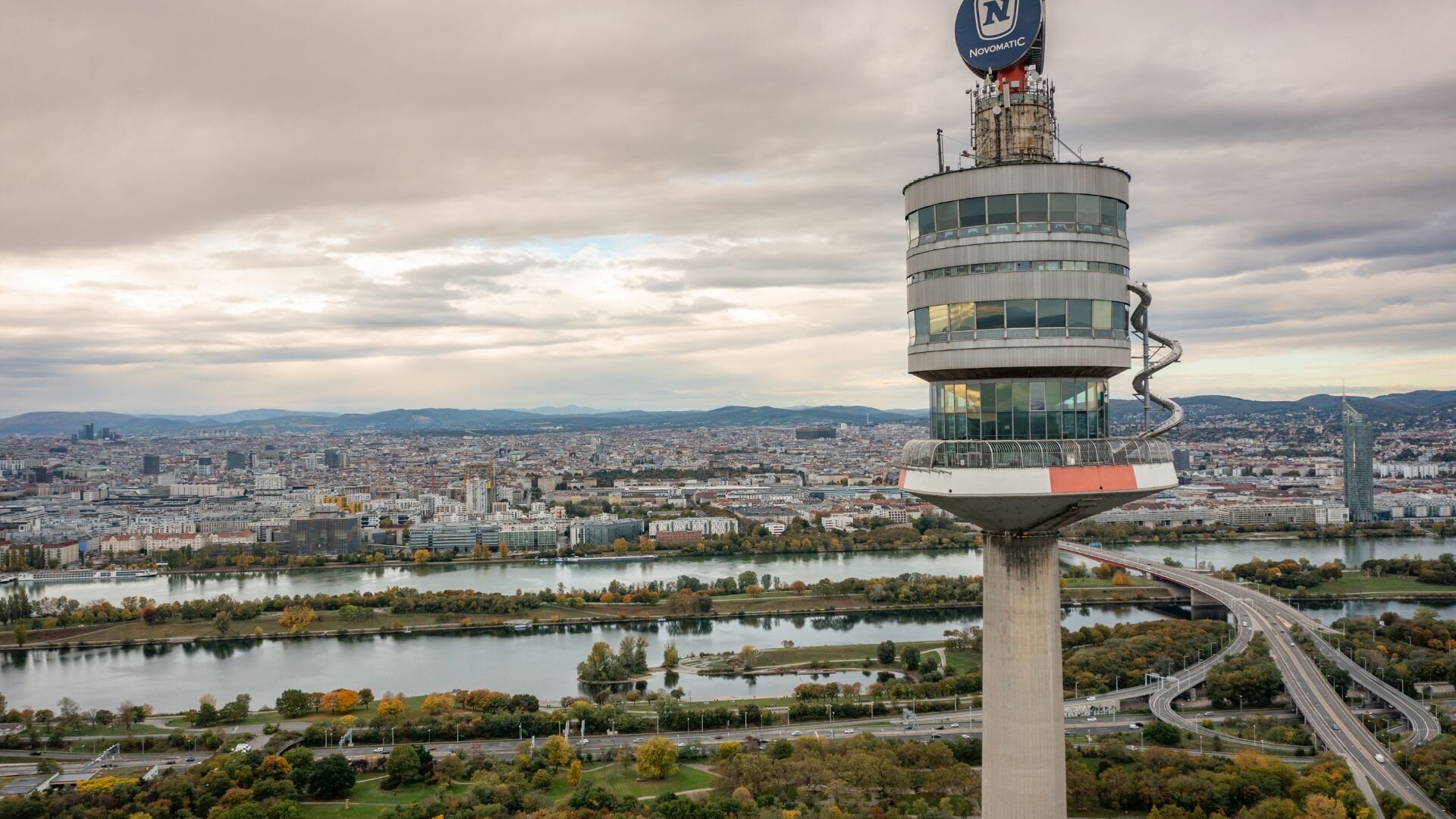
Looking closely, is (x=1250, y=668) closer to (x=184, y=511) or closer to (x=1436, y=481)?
(x=1436, y=481)

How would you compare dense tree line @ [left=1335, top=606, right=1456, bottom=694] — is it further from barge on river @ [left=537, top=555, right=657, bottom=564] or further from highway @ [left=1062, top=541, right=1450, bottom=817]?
barge on river @ [left=537, top=555, right=657, bottom=564]

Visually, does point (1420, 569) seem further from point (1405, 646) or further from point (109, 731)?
point (109, 731)

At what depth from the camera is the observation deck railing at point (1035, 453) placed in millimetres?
8172

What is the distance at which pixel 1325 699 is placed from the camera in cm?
2411

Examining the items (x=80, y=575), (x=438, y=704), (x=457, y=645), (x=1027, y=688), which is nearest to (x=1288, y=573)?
(x=457, y=645)

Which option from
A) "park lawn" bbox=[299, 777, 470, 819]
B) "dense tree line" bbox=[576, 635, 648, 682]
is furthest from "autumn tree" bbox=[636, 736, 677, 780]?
"dense tree line" bbox=[576, 635, 648, 682]

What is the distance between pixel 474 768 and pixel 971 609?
23.0 m

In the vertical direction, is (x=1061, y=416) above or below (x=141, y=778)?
above

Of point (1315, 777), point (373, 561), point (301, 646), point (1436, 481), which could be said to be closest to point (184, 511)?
point (373, 561)

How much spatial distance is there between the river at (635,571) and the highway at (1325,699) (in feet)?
44.8

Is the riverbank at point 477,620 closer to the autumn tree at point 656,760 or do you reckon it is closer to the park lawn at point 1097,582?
the park lawn at point 1097,582

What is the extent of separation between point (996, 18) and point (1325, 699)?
2157 centimetres

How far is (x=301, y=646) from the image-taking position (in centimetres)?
3553

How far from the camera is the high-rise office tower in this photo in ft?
201
